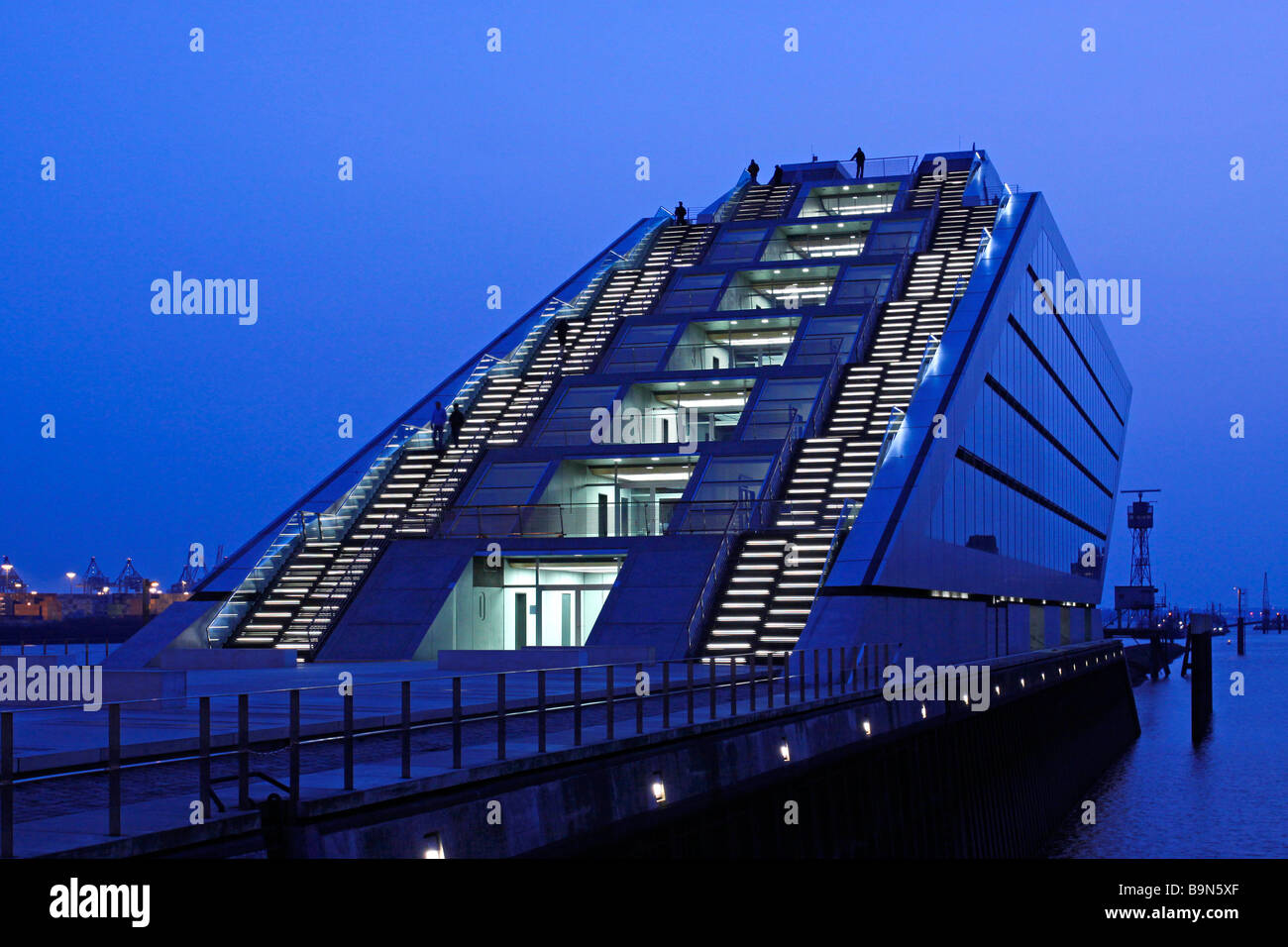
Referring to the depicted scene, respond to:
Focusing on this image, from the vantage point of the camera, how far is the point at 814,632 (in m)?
26.7

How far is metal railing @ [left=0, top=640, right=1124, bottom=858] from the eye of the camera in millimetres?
8430

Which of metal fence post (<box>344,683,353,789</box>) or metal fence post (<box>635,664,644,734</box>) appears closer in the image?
metal fence post (<box>344,683,353,789</box>)

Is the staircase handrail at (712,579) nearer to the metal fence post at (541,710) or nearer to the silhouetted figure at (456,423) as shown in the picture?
the silhouetted figure at (456,423)

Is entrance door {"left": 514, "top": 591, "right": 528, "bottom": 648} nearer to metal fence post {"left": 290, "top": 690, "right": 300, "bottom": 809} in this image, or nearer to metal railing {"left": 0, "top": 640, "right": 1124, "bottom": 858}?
metal railing {"left": 0, "top": 640, "right": 1124, "bottom": 858}

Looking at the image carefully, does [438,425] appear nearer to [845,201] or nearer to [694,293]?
[694,293]

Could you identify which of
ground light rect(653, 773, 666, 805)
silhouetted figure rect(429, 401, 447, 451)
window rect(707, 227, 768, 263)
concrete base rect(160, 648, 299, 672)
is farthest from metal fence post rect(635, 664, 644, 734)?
window rect(707, 227, 768, 263)

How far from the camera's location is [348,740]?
33.2ft

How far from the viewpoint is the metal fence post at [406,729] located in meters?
10.6

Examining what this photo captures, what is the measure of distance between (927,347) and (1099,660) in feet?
56.9

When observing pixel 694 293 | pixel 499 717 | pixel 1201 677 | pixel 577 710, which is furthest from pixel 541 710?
pixel 1201 677

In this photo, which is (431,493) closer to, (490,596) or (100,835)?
(490,596)

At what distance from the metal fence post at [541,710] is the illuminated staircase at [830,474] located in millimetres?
14577

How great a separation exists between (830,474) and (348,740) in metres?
25.6

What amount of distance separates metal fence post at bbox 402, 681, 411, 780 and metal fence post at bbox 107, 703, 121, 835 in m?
1.93
